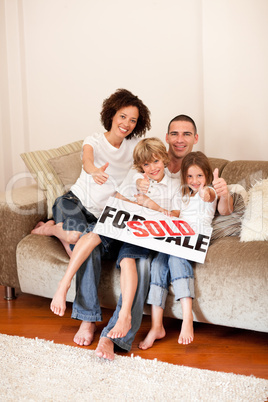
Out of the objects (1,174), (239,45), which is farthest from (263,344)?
(1,174)

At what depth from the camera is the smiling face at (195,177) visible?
2.15 metres

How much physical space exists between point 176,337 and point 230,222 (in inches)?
23.5

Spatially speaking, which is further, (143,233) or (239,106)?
(239,106)

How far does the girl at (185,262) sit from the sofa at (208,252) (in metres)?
0.06

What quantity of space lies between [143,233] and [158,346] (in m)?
0.49

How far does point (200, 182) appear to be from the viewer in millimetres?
2170

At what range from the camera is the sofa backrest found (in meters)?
2.46

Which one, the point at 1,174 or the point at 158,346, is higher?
the point at 1,174

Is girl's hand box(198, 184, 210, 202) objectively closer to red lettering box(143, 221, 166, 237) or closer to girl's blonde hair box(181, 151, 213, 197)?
girl's blonde hair box(181, 151, 213, 197)

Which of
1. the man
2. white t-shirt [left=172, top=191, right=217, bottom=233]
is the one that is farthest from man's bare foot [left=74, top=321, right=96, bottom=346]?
white t-shirt [left=172, top=191, right=217, bottom=233]

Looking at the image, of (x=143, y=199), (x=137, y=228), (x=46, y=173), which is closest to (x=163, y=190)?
(x=143, y=199)

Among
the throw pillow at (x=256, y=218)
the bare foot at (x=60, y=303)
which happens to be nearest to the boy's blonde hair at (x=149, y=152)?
the throw pillow at (x=256, y=218)

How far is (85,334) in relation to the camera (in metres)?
2.03

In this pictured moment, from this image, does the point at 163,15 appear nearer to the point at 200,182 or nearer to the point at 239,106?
the point at 239,106
